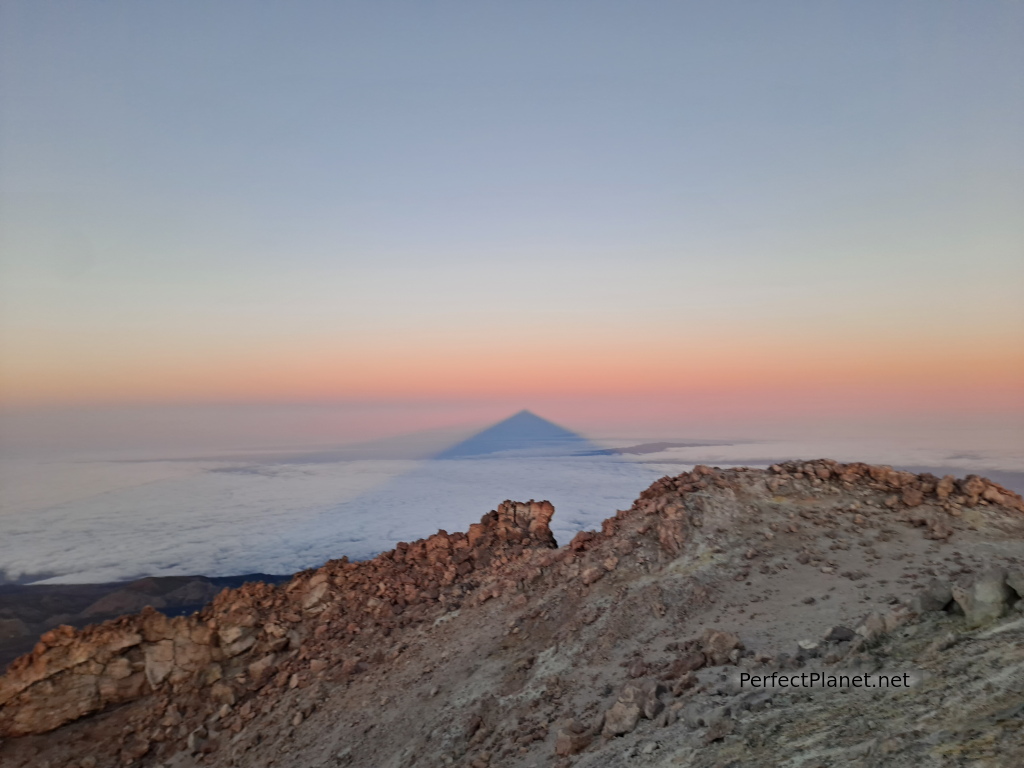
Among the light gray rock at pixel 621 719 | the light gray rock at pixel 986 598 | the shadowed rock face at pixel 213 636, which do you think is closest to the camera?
the light gray rock at pixel 986 598

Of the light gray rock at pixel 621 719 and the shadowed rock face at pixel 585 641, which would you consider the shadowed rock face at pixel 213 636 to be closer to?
the shadowed rock face at pixel 585 641

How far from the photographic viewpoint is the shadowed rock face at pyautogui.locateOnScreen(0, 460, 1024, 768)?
20.5ft

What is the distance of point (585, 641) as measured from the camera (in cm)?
964

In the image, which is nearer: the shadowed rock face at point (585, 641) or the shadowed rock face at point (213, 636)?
the shadowed rock face at point (585, 641)

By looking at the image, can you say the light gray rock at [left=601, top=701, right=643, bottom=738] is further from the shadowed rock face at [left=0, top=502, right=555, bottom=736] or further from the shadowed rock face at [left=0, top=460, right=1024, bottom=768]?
the shadowed rock face at [left=0, top=502, right=555, bottom=736]

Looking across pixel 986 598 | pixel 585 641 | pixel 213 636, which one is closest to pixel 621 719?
pixel 585 641

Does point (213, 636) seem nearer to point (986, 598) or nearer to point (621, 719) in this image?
point (621, 719)

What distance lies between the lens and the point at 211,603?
528 inches

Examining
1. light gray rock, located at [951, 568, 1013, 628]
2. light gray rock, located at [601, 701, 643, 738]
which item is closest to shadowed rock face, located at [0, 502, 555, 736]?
light gray rock, located at [601, 701, 643, 738]

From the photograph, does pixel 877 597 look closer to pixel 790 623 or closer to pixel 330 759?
pixel 790 623

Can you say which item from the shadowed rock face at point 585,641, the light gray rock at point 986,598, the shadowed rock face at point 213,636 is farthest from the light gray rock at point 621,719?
the shadowed rock face at point 213,636

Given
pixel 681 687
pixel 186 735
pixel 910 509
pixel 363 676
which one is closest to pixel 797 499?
pixel 910 509

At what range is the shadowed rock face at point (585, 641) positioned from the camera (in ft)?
20.5

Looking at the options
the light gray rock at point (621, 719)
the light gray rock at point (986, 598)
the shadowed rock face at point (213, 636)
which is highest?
the light gray rock at point (986, 598)
